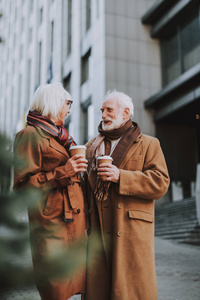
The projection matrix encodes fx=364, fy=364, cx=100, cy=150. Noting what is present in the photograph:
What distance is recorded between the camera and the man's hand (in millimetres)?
2576

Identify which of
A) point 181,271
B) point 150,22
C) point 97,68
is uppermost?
point 150,22

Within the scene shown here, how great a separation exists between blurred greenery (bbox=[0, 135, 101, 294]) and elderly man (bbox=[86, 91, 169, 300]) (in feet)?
5.12

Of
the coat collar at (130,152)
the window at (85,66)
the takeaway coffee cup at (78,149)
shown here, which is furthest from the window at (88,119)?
the takeaway coffee cup at (78,149)

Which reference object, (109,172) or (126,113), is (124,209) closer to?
(109,172)

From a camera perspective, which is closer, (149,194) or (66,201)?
(66,201)

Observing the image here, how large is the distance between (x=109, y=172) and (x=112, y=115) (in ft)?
2.00

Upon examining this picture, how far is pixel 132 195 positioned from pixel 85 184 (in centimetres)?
45

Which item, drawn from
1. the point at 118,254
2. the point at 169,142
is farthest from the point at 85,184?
the point at 169,142

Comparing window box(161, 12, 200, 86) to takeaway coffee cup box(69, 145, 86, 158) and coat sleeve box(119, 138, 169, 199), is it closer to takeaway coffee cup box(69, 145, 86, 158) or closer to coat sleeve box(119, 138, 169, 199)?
coat sleeve box(119, 138, 169, 199)

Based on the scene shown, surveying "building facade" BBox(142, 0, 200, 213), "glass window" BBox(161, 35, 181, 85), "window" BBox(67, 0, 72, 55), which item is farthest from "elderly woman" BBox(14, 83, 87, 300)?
"window" BBox(67, 0, 72, 55)

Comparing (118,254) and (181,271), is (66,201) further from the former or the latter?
(181,271)

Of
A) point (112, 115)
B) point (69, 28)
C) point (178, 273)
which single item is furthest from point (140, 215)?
point (69, 28)

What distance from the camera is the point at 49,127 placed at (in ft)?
8.45

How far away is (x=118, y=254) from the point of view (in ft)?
8.86
